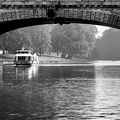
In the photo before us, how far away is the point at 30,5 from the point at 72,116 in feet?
95.9

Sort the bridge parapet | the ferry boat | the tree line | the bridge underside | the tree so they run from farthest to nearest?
1. the tree
2. the tree line
3. the ferry boat
4. the bridge parapet
5. the bridge underside

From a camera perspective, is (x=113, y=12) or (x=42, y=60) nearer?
(x=113, y=12)

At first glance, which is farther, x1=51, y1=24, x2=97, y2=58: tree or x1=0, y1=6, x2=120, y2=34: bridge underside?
x1=51, y1=24, x2=97, y2=58: tree

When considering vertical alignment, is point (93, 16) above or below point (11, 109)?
above

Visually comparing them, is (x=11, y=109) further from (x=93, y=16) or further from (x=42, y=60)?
(x=42, y=60)

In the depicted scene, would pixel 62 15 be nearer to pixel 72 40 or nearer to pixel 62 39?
pixel 62 39

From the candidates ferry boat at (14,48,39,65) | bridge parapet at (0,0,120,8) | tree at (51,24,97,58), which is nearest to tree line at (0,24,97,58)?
tree at (51,24,97,58)

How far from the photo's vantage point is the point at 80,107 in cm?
2988

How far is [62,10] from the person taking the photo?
173 ft

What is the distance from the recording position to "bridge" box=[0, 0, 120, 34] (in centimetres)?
5078

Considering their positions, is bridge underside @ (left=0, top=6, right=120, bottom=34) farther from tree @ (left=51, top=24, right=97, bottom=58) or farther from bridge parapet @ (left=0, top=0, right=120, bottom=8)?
tree @ (left=51, top=24, right=97, bottom=58)

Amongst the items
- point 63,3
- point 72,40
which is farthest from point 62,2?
point 72,40

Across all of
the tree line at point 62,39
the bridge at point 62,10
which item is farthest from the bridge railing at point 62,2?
the tree line at point 62,39

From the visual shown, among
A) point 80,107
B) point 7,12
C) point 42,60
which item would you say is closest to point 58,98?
point 80,107
